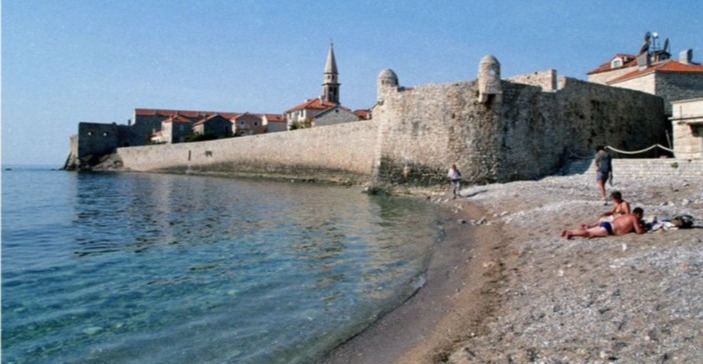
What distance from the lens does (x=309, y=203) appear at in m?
19.7

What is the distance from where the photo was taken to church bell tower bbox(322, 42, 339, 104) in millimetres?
76375

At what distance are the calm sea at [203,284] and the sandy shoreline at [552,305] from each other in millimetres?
592

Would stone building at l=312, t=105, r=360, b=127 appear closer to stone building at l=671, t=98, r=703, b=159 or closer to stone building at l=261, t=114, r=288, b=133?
stone building at l=261, t=114, r=288, b=133

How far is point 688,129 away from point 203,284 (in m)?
16.8

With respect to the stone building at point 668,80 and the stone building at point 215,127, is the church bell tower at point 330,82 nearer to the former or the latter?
the stone building at point 215,127

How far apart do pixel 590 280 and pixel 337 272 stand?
3872 millimetres

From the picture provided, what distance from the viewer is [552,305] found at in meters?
5.25

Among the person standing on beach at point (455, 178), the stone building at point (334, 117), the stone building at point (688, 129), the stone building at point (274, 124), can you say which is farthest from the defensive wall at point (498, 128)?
the stone building at point (274, 124)

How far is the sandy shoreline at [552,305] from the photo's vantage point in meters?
4.14

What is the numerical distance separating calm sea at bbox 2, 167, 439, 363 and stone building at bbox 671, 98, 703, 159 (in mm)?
9039

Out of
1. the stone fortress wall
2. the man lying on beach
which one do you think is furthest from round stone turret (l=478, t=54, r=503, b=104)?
the man lying on beach

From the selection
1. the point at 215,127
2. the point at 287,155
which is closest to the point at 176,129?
the point at 215,127

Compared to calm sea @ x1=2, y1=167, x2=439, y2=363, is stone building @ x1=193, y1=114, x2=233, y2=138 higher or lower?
higher

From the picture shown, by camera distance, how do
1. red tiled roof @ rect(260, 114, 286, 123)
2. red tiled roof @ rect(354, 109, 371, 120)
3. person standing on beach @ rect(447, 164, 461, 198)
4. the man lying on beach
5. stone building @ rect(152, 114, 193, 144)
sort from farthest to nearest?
red tiled roof @ rect(260, 114, 286, 123) → stone building @ rect(152, 114, 193, 144) → red tiled roof @ rect(354, 109, 371, 120) → person standing on beach @ rect(447, 164, 461, 198) → the man lying on beach
